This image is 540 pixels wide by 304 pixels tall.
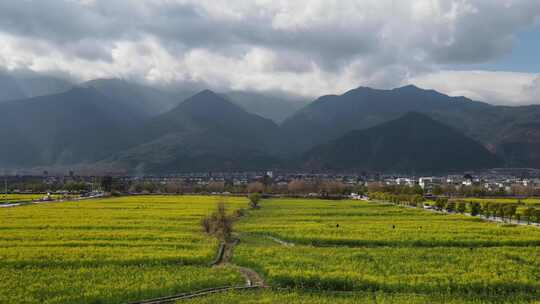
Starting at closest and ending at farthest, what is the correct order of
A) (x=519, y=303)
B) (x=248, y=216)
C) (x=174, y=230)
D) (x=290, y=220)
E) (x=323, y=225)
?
(x=519, y=303) < (x=174, y=230) < (x=323, y=225) < (x=290, y=220) < (x=248, y=216)

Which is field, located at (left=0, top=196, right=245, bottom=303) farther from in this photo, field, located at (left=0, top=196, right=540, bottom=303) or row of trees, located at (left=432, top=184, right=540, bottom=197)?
row of trees, located at (left=432, top=184, right=540, bottom=197)

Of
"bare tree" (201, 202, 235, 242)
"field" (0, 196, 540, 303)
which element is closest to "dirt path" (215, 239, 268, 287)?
"field" (0, 196, 540, 303)

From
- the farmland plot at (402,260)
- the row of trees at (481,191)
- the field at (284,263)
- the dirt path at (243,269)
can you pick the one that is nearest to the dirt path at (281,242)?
the field at (284,263)

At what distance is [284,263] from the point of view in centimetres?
3516

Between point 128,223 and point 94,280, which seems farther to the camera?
point 128,223

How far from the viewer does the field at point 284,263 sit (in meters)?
28.3

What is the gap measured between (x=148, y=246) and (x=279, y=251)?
11.6 m

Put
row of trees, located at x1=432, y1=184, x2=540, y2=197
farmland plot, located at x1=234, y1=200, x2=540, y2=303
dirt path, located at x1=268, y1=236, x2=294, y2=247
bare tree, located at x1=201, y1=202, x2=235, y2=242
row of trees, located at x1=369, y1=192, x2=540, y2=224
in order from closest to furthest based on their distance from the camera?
1. farmland plot, located at x1=234, y1=200, x2=540, y2=303
2. dirt path, located at x1=268, y1=236, x2=294, y2=247
3. bare tree, located at x1=201, y1=202, x2=235, y2=242
4. row of trees, located at x1=369, y1=192, x2=540, y2=224
5. row of trees, located at x1=432, y1=184, x2=540, y2=197

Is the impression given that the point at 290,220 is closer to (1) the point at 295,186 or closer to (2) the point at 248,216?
(2) the point at 248,216

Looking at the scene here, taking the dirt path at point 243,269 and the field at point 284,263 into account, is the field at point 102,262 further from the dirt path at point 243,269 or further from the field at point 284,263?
the dirt path at point 243,269

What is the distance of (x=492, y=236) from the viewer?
4988 cm

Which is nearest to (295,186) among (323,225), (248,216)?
(248,216)

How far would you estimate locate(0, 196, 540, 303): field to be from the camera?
92.7 ft

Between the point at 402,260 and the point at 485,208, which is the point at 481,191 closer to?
the point at 485,208
